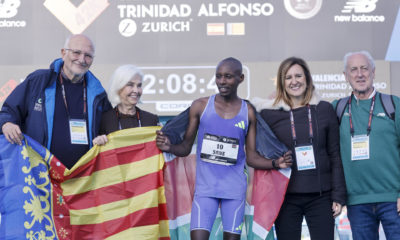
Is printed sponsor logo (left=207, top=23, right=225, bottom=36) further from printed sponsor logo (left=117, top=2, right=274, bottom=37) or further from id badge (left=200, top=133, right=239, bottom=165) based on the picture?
id badge (left=200, top=133, right=239, bottom=165)

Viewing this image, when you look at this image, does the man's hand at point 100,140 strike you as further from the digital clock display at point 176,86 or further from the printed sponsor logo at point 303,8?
the printed sponsor logo at point 303,8

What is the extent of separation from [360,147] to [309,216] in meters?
0.51

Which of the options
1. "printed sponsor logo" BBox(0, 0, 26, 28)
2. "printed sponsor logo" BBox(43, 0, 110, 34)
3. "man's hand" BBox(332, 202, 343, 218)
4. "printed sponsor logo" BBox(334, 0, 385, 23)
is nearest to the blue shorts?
"man's hand" BBox(332, 202, 343, 218)

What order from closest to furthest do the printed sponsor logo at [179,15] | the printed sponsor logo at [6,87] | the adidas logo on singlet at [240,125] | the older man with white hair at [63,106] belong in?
1. the adidas logo on singlet at [240,125]
2. the older man with white hair at [63,106]
3. the printed sponsor logo at [6,87]
4. the printed sponsor logo at [179,15]

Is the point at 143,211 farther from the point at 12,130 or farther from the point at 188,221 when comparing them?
the point at 12,130

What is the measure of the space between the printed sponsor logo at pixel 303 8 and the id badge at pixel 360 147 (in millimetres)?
3837

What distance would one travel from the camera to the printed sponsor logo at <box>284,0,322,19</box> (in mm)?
6301

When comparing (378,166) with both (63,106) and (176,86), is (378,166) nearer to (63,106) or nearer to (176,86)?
(63,106)

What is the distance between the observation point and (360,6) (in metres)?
6.27

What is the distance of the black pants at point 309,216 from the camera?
267 centimetres

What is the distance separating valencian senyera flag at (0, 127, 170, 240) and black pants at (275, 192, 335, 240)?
782mm

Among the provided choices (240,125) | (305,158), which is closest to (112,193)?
(240,125)

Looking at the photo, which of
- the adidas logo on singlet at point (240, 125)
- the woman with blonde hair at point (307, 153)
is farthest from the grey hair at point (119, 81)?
the woman with blonde hair at point (307, 153)

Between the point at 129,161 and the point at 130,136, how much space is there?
176mm
